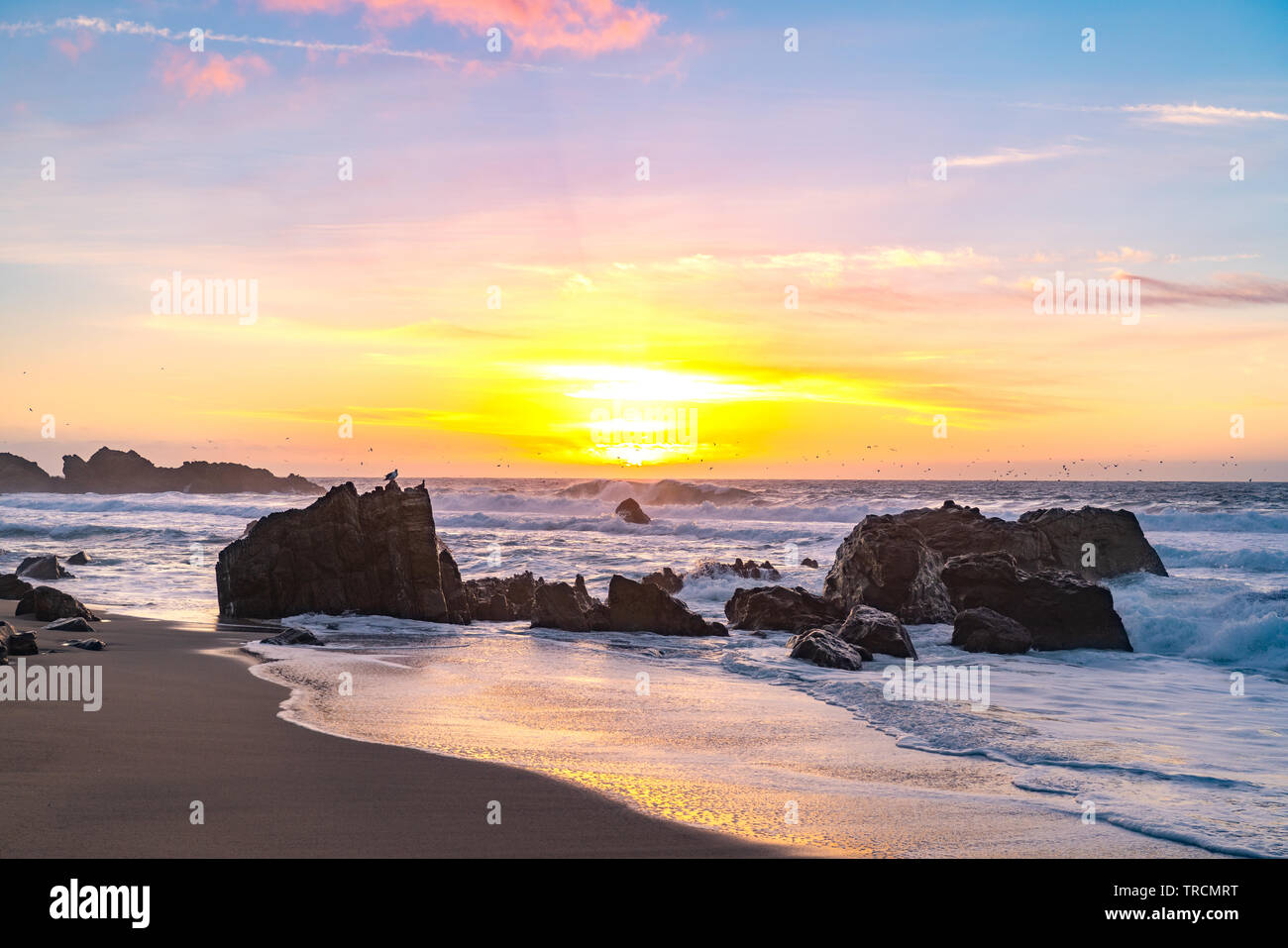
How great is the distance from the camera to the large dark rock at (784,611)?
20.7 m

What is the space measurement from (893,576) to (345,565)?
12925 mm

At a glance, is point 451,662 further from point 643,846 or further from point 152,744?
point 643,846

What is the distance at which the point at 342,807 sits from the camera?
6641 mm

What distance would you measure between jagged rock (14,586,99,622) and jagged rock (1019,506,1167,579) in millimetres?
24168

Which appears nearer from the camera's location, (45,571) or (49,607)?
(49,607)

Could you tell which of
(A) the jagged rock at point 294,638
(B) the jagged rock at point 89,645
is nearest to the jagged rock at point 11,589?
(B) the jagged rock at point 89,645

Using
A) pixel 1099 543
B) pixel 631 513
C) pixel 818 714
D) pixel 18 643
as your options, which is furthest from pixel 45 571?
pixel 631 513

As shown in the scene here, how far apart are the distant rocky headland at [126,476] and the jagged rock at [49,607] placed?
394 ft

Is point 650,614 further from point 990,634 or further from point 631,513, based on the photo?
point 631,513

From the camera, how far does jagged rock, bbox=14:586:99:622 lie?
1738cm

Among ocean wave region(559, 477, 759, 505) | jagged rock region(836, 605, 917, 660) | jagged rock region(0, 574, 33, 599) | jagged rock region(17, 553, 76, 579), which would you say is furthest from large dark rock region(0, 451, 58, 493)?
jagged rock region(836, 605, 917, 660)

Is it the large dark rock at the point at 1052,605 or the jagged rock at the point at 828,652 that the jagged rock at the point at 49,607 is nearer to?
the jagged rock at the point at 828,652

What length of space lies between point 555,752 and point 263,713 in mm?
3544
